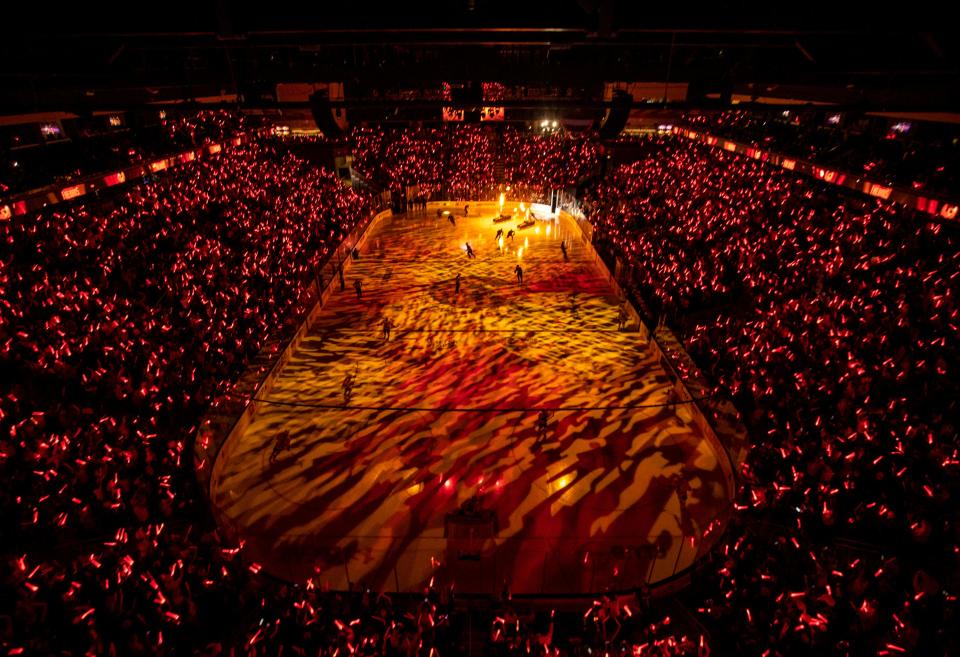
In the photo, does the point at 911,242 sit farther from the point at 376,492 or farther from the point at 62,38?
the point at 62,38

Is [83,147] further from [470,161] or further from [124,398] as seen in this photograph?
[470,161]

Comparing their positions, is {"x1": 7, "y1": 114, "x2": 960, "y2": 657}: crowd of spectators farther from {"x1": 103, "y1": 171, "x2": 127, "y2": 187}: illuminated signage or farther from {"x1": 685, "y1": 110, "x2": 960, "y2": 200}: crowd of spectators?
{"x1": 685, "y1": 110, "x2": 960, "y2": 200}: crowd of spectators

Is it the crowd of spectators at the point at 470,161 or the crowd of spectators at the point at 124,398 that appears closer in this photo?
the crowd of spectators at the point at 124,398

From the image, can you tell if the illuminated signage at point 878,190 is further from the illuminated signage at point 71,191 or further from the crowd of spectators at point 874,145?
the illuminated signage at point 71,191

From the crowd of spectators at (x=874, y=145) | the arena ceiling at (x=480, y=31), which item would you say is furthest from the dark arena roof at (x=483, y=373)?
the crowd of spectators at (x=874, y=145)

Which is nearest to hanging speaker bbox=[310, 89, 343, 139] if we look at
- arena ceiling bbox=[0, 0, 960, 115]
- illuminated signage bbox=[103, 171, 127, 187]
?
arena ceiling bbox=[0, 0, 960, 115]
